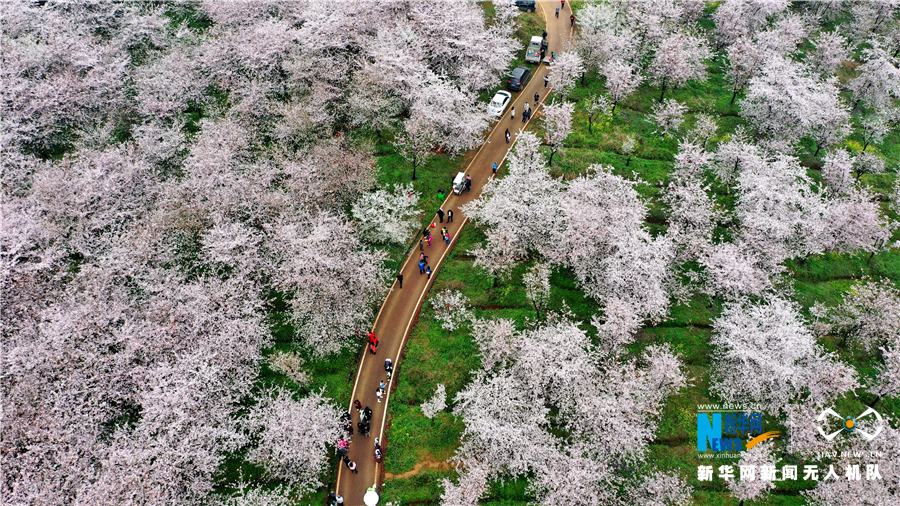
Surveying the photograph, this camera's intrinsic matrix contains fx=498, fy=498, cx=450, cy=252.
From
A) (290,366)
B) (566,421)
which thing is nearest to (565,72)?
(566,421)

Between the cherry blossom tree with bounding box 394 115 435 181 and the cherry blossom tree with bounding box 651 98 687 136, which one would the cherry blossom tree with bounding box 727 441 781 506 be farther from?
the cherry blossom tree with bounding box 394 115 435 181

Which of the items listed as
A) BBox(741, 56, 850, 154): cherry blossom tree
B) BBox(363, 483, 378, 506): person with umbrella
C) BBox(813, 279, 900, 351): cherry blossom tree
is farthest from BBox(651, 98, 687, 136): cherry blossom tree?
BBox(363, 483, 378, 506): person with umbrella

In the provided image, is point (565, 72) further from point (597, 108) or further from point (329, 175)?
point (329, 175)

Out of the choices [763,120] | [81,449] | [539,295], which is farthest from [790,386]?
[81,449]

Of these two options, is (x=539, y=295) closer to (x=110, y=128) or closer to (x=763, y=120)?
(x=763, y=120)

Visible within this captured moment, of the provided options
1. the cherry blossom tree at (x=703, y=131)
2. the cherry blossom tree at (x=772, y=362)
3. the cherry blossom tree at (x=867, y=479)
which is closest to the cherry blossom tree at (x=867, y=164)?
the cherry blossom tree at (x=703, y=131)

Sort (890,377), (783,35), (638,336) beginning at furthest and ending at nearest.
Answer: (783,35) → (638,336) → (890,377)

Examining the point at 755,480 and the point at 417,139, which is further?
the point at 417,139
